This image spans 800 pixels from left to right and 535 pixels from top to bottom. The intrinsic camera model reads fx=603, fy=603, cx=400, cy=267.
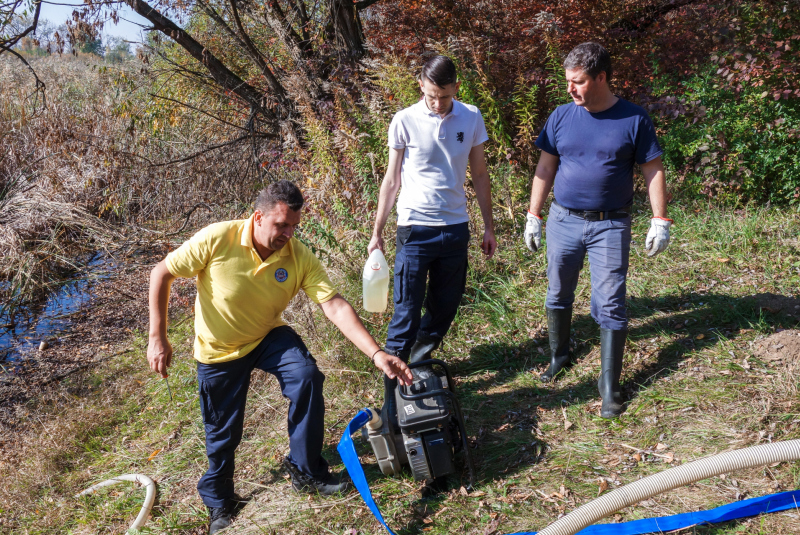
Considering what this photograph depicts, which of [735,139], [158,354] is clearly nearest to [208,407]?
[158,354]

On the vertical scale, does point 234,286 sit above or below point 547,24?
below

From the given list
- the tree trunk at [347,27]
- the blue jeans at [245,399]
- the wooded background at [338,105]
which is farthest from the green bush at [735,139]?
the blue jeans at [245,399]

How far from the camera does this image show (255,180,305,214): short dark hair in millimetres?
3013

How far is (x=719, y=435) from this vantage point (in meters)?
3.37

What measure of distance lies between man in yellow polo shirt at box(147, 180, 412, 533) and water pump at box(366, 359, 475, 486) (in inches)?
8.8

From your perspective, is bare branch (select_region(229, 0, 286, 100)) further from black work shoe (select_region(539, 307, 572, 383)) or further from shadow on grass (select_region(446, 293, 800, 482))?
black work shoe (select_region(539, 307, 572, 383))

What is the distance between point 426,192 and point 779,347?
96.6 inches

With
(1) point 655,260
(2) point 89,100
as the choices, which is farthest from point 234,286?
(2) point 89,100

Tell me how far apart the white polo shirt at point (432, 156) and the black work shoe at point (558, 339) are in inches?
39.1

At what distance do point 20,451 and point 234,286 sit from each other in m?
2.84

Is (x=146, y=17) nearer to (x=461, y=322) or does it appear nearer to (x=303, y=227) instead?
(x=303, y=227)

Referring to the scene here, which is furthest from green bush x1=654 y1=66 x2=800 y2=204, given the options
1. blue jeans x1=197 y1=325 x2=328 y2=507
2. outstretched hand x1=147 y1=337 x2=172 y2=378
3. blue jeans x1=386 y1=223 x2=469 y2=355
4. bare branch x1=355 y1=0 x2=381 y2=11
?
outstretched hand x1=147 y1=337 x2=172 y2=378

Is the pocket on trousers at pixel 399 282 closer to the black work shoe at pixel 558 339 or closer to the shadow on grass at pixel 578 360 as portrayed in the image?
the shadow on grass at pixel 578 360

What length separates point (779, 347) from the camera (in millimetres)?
3836
